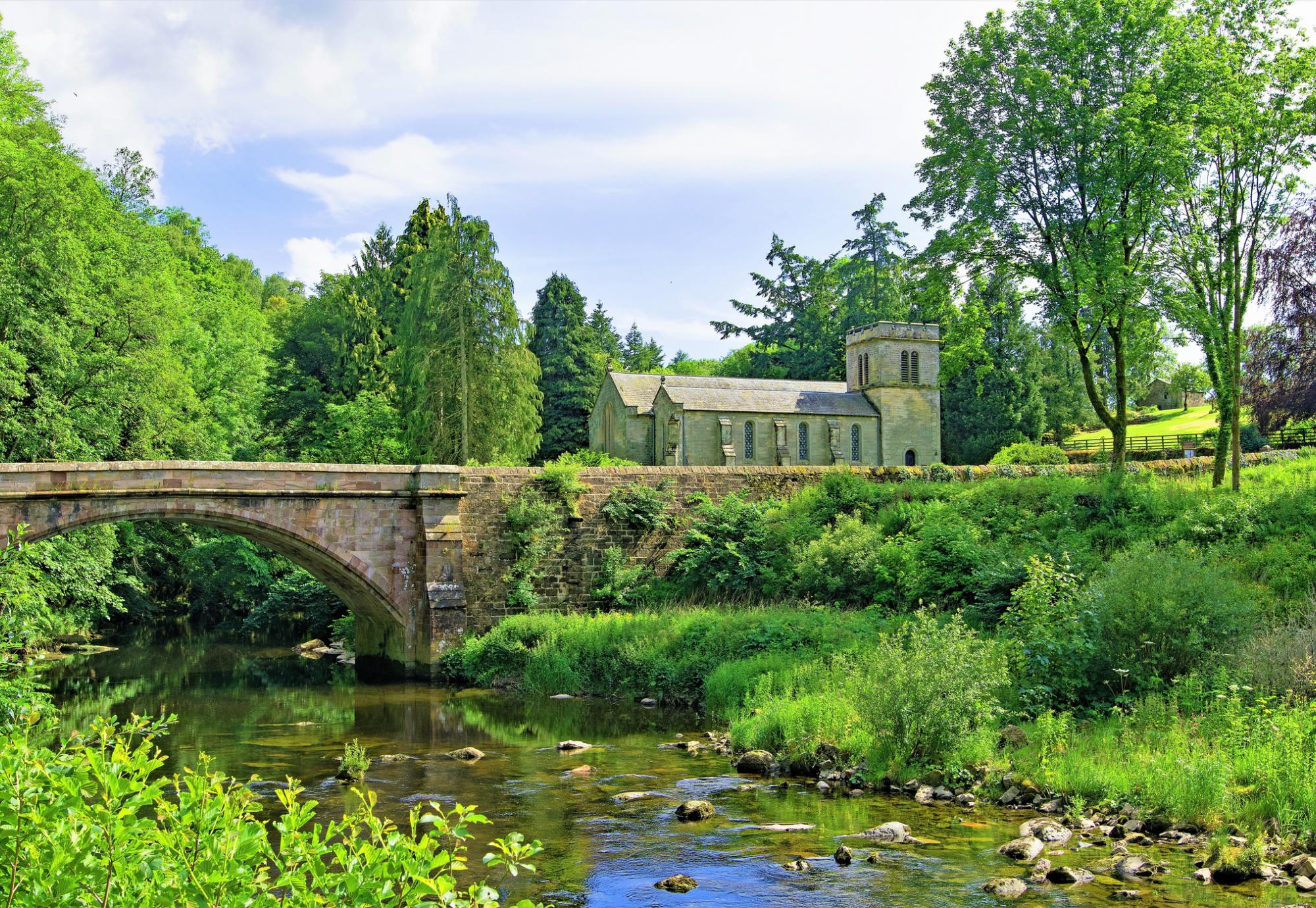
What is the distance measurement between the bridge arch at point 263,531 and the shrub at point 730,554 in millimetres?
6619

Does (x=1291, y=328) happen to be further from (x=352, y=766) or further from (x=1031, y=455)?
(x=352, y=766)

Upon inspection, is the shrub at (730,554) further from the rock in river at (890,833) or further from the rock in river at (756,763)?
the rock in river at (890,833)

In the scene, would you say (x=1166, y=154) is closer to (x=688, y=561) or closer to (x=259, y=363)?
(x=688, y=561)

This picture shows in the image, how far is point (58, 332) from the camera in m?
23.0

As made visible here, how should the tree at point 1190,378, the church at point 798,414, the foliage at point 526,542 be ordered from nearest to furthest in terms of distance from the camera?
1. the tree at point 1190,378
2. the foliage at point 526,542
3. the church at point 798,414

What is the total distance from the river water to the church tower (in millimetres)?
28265

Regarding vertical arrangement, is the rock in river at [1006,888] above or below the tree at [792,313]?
below

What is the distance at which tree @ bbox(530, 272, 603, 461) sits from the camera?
52.4 metres

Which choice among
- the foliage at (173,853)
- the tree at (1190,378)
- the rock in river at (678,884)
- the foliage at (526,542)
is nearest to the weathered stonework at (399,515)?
the foliage at (526,542)

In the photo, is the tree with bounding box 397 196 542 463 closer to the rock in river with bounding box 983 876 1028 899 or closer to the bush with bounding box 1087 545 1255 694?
the bush with bounding box 1087 545 1255 694

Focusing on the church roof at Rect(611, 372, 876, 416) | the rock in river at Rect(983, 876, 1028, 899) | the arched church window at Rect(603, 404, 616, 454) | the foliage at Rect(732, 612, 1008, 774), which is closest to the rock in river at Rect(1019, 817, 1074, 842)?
the rock in river at Rect(983, 876, 1028, 899)

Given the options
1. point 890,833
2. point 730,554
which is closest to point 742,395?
point 730,554

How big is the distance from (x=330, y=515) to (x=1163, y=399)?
6009cm

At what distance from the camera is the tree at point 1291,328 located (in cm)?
2156
